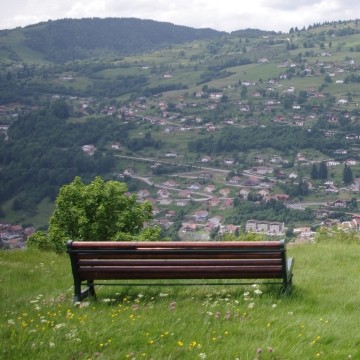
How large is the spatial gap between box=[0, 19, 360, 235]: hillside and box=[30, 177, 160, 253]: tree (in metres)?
45.0

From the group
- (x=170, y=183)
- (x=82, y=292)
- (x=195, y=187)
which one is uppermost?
(x=82, y=292)

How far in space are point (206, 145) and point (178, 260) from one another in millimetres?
132778

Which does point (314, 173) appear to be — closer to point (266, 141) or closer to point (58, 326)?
point (266, 141)

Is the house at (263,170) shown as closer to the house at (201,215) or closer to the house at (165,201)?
the house at (165,201)

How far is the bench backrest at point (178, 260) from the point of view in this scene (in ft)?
22.5

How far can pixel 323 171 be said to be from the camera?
10925 centimetres

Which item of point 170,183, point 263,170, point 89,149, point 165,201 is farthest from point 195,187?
point 89,149

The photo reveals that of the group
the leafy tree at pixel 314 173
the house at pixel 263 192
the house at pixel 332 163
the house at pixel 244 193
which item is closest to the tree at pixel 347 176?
the leafy tree at pixel 314 173

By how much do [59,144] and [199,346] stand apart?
144014 millimetres

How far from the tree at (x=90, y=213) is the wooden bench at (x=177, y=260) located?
1223cm

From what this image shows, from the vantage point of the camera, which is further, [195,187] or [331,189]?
[195,187]

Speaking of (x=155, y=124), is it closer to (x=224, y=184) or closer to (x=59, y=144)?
(x=59, y=144)

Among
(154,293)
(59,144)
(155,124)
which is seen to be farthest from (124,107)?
(154,293)

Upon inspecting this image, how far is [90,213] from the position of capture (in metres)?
20.5
